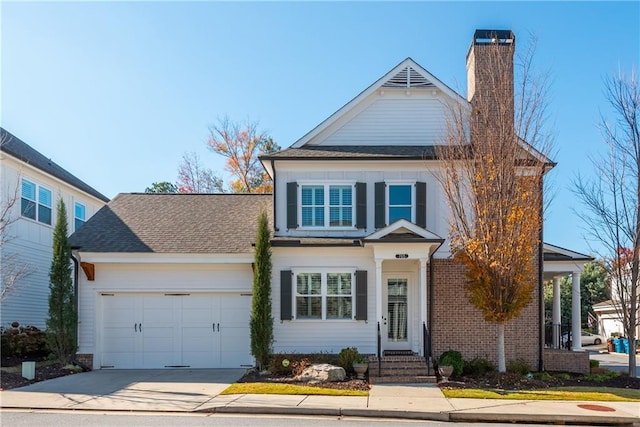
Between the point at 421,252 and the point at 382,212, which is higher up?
the point at 382,212

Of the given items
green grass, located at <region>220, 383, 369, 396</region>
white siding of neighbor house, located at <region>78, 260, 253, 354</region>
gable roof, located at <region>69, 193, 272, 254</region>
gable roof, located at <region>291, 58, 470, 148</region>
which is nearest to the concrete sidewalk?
green grass, located at <region>220, 383, 369, 396</region>

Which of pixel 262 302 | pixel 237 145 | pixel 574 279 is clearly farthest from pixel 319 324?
pixel 237 145

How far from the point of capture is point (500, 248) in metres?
14.8

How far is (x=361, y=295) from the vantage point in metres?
16.7

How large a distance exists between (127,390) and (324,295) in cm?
603

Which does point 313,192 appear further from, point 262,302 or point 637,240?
point 637,240

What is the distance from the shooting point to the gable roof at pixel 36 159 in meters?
20.8

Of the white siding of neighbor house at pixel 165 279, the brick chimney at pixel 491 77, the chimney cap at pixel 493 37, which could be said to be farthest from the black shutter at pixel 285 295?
the chimney cap at pixel 493 37

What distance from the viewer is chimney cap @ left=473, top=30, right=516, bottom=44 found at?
17906 mm

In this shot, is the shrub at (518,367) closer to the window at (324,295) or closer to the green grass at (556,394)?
the green grass at (556,394)

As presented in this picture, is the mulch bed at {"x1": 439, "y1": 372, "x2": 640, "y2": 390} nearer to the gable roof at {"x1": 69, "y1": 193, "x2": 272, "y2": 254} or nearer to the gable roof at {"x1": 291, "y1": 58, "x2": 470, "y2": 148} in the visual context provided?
the gable roof at {"x1": 69, "y1": 193, "x2": 272, "y2": 254}

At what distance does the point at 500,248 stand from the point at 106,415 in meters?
9.84

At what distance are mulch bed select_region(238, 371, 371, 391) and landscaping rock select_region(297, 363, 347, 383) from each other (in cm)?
14

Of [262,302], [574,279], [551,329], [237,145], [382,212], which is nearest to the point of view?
[262,302]
